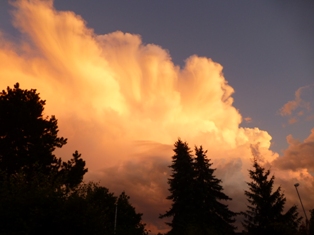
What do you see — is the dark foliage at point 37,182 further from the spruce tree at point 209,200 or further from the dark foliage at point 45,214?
the spruce tree at point 209,200

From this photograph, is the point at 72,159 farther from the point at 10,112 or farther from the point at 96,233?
the point at 96,233

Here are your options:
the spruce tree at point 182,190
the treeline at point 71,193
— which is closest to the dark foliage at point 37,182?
the treeline at point 71,193

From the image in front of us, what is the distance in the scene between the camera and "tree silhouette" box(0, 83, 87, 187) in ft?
83.2

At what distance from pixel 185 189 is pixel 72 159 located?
17.5m

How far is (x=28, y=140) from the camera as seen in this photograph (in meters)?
26.8

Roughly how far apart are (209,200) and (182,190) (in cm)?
417

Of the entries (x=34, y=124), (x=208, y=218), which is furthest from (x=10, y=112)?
(x=208, y=218)

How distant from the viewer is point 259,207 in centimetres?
2980

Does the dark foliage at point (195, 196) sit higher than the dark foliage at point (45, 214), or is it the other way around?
the dark foliage at point (195, 196)

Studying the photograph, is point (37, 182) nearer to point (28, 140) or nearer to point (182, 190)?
point (28, 140)

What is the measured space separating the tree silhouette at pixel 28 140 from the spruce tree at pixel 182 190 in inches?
614

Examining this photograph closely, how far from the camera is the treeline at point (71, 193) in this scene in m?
15.1

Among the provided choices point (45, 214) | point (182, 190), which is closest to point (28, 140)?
point (45, 214)

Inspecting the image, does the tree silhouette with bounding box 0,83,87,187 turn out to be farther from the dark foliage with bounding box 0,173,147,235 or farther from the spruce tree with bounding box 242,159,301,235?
the spruce tree with bounding box 242,159,301,235
